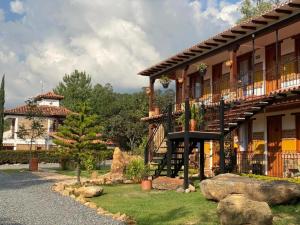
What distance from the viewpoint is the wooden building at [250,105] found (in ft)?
50.3

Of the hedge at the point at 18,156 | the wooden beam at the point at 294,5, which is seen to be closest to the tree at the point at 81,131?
the wooden beam at the point at 294,5

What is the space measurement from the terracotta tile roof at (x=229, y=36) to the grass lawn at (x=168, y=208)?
750cm

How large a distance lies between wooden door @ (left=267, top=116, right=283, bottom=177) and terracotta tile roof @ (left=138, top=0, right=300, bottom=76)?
401 centimetres

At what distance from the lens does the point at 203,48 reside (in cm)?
2123

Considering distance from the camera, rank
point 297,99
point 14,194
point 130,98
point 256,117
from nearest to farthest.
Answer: point 14,194 → point 297,99 → point 256,117 → point 130,98

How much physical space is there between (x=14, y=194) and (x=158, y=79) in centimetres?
1432

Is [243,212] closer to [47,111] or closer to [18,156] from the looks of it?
[18,156]

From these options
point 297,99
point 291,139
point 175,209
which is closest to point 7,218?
point 175,209

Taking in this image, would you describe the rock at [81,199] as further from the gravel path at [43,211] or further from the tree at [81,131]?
the tree at [81,131]

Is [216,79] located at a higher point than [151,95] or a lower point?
higher

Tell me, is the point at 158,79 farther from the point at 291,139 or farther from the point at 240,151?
the point at 291,139

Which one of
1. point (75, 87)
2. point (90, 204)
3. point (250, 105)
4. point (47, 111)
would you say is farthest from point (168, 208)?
point (75, 87)

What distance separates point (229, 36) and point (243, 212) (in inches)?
509

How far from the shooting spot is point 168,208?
10.4 m
